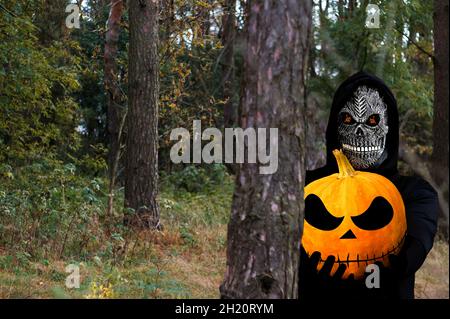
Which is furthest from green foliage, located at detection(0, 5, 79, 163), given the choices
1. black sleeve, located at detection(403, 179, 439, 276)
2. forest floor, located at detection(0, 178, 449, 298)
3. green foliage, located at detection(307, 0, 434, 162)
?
black sleeve, located at detection(403, 179, 439, 276)

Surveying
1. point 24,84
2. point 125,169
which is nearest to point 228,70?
point 24,84

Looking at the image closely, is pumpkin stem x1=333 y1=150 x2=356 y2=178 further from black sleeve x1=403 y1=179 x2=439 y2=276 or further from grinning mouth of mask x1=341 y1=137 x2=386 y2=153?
black sleeve x1=403 y1=179 x2=439 y2=276

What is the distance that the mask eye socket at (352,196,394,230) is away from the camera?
4.11 m

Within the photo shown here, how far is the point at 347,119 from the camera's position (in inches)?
174

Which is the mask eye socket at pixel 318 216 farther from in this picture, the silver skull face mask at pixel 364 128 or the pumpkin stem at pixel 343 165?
the silver skull face mask at pixel 364 128

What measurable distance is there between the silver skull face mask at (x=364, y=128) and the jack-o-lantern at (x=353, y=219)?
0.09 metres

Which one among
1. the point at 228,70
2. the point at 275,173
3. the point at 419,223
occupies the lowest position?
the point at 419,223

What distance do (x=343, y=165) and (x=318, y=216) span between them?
1.24 ft

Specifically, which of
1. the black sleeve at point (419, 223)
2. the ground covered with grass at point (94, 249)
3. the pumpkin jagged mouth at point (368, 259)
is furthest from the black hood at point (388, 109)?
the ground covered with grass at point (94, 249)

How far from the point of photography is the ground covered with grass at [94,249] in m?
6.72

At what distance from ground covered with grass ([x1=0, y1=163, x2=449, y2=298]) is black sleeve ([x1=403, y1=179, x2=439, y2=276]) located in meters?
1.67

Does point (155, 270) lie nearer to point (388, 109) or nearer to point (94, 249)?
point (94, 249)

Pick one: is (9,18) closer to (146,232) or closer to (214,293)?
(146,232)
